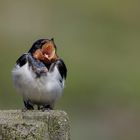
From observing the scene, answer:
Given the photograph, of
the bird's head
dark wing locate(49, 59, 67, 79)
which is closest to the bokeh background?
dark wing locate(49, 59, 67, 79)

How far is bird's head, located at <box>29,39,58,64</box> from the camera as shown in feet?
16.2

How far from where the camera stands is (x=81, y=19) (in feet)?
46.4

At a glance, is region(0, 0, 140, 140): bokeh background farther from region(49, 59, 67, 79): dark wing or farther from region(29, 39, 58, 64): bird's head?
region(29, 39, 58, 64): bird's head

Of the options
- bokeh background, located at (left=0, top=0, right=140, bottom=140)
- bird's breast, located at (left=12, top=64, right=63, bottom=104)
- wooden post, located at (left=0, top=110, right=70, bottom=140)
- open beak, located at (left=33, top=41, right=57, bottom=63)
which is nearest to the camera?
wooden post, located at (left=0, top=110, right=70, bottom=140)

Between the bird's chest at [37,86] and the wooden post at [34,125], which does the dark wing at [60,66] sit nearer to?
the bird's chest at [37,86]

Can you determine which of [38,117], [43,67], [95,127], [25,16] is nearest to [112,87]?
[95,127]

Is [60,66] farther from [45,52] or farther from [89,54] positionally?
[89,54]

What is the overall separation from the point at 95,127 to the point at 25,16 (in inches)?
193

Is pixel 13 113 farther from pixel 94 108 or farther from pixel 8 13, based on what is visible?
pixel 8 13

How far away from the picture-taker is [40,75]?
5.00 m

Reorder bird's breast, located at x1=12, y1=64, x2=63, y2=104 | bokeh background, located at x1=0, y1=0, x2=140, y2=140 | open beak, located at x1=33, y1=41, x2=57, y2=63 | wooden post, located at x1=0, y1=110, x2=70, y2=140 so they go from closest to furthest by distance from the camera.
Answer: wooden post, located at x1=0, y1=110, x2=70, y2=140 → open beak, located at x1=33, y1=41, x2=57, y2=63 → bird's breast, located at x1=12, y1=64, x2=63, y2=104 → bokeh background, located at x1=0, y1=0, x2=140, y2=140

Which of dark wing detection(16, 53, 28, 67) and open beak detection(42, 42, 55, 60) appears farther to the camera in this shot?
dark wing detection(16, 53, 28, 67)

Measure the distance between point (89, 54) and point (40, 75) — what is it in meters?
7.30

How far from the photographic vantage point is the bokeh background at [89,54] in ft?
31.7
